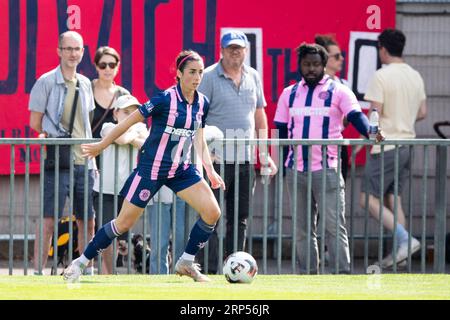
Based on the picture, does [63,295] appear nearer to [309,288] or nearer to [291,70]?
[309,288]

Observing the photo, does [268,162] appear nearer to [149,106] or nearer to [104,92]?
[104,92]

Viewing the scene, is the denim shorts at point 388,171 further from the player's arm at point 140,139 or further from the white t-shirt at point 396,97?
the player's arm at point 140,139

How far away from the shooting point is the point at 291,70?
16.2 metres

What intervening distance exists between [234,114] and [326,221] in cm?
139

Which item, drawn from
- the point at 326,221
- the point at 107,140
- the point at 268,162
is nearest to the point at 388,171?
the point at 326,221

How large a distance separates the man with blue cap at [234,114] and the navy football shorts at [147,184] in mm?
1363

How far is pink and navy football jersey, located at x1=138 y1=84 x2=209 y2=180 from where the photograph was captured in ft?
39.1

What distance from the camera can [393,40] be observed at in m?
15.4

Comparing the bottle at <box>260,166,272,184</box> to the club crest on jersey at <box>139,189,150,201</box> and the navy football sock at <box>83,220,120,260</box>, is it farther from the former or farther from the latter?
the navy football sock at <box>83,220,120,260</box>

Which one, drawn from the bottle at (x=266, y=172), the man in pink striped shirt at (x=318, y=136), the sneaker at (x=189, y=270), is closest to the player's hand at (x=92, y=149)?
the sneaker at (x=189, y=270)


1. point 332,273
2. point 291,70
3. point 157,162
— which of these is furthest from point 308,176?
point 291,70

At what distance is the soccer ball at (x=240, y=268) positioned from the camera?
1179cm
